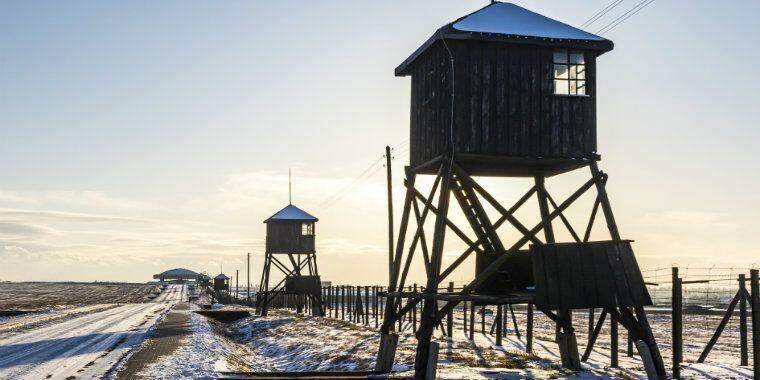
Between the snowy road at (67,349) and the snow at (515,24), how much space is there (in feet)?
37.3

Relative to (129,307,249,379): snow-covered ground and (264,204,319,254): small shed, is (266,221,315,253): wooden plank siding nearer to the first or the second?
(264,204,319,254): small shed

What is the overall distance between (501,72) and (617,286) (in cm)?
538

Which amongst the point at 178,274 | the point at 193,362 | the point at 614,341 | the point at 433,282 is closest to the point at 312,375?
the point at 433,282

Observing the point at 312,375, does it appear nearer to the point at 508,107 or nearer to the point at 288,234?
the point at 508,107

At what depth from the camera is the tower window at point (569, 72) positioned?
672 inches

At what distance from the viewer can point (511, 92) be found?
1662 cm

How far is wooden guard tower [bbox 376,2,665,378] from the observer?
15.1 m

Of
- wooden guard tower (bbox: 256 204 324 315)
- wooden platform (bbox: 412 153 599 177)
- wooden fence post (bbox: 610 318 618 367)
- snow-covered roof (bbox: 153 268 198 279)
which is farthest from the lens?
snow-covered roof (bbox: 153 268 198 279)

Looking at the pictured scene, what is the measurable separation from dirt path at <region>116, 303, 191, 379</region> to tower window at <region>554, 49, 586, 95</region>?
1146 centimetres

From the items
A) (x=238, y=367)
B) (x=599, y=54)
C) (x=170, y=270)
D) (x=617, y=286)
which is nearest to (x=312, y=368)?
(x=238, y=367)

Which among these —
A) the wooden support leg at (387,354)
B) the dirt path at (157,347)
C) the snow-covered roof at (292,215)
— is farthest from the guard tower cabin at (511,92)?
the snow-covered roof at (292,215)

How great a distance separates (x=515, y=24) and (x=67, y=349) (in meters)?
15.5

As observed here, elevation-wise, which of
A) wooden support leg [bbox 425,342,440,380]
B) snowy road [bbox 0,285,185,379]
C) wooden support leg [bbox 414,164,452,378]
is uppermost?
wooden support leg [bbox 414,164,452,378]

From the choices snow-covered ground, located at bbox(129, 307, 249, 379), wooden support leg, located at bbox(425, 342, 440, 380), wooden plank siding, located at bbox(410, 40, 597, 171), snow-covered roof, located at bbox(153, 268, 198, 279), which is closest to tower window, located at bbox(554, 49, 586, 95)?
wooden plank siding, located at bbox(410, 40, 597, 171)
